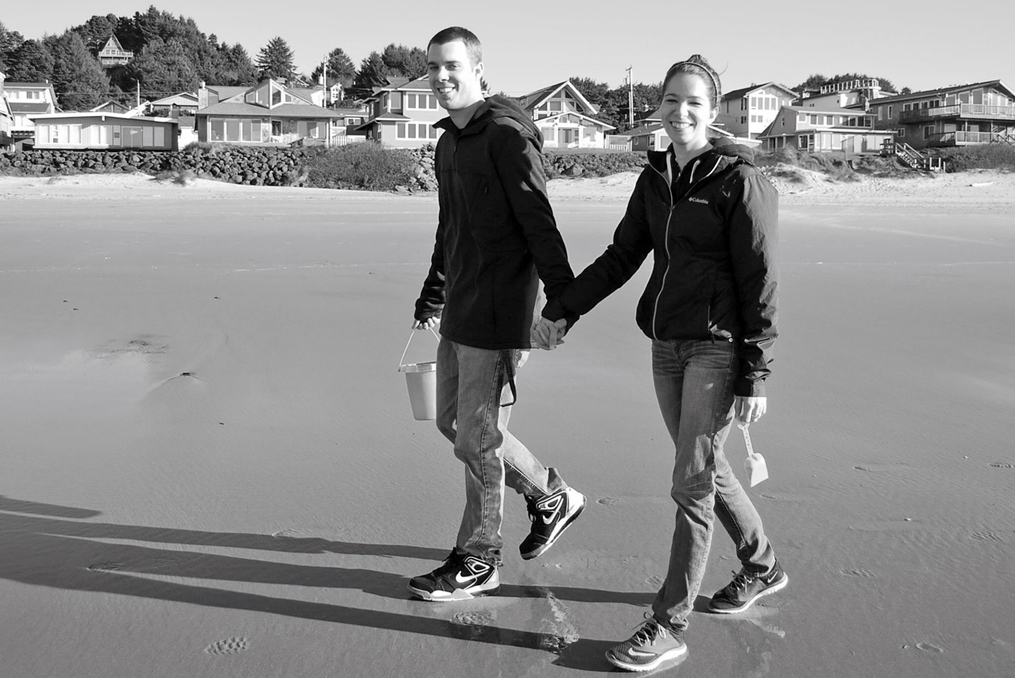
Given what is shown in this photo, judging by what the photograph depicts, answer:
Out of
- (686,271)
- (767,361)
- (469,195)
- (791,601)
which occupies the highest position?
(469,195)

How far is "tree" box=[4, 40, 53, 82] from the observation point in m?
83.6

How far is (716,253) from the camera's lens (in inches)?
111

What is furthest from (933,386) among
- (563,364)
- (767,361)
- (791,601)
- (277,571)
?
(277,571)

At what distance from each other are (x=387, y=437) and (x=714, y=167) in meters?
2.65

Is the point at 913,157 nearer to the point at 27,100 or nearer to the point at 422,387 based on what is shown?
the point at 422,387

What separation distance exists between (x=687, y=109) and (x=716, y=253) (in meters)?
0.42

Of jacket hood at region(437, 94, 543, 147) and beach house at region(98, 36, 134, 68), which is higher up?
beach house at region(98, 36, 134, 68)

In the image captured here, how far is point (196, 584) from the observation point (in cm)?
330

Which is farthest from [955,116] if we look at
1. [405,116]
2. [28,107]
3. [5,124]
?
[28,107]

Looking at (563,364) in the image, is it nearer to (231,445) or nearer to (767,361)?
(231,445)

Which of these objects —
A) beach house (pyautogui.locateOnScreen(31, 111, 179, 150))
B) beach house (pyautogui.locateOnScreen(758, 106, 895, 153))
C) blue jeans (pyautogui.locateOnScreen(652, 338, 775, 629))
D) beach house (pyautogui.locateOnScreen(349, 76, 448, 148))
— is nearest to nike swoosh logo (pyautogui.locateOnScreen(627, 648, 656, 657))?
blue jeans (pyautogui.locateOnScreen(652, 338, 775, 629))

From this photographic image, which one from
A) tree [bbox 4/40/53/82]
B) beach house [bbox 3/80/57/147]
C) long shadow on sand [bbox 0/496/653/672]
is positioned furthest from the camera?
tree [bbox 4/40/53/82]

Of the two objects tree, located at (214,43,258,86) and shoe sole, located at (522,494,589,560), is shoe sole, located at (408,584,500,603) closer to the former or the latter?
shoe sole, located at (522,494,589,560)

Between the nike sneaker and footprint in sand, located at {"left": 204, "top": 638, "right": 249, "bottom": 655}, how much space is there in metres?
1.07
